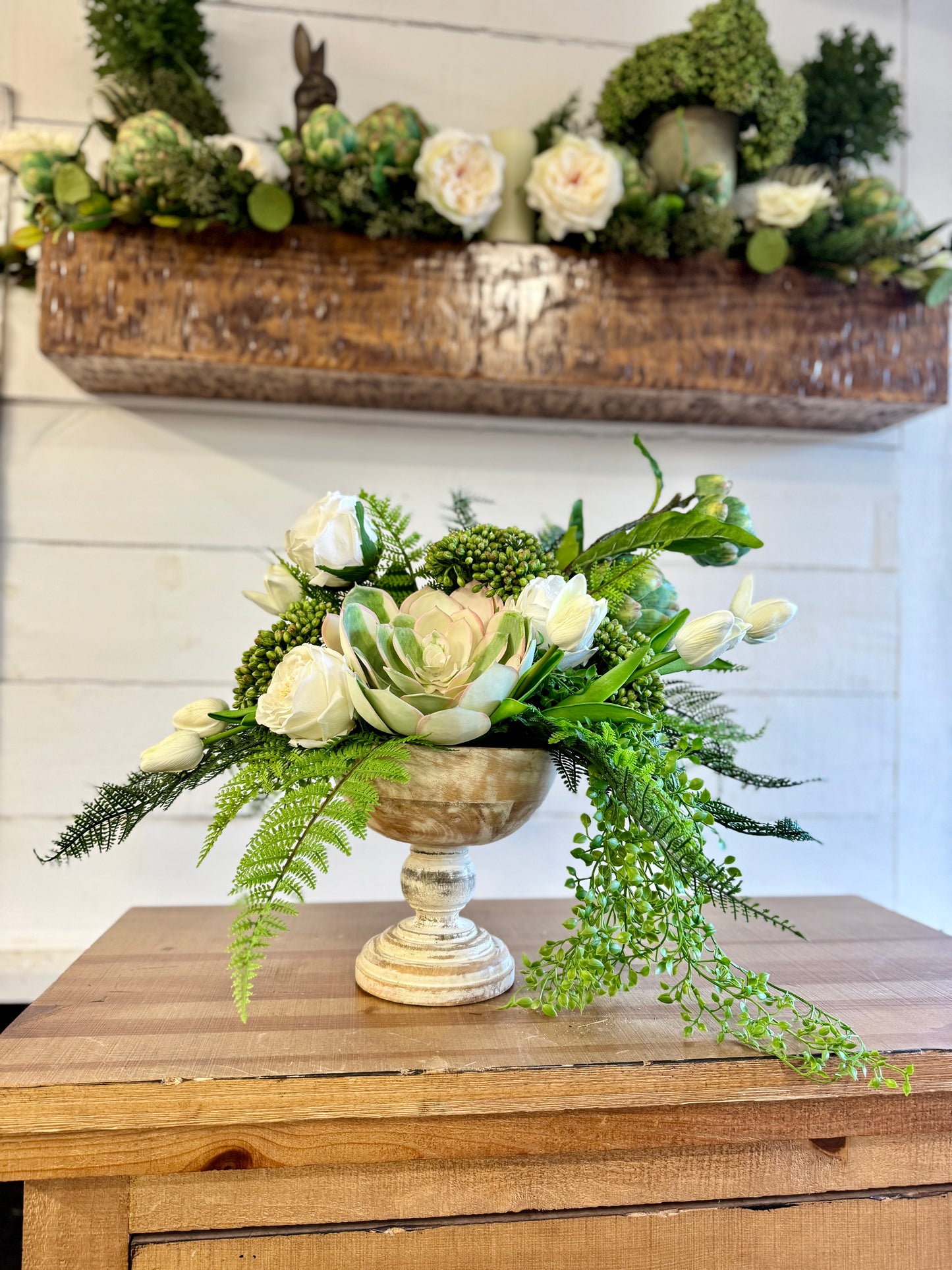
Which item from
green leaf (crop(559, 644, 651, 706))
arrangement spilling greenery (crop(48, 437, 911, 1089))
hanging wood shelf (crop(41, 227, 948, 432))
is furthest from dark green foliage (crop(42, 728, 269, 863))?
hanging wood shelf (crop(41, 227, 948, 432))

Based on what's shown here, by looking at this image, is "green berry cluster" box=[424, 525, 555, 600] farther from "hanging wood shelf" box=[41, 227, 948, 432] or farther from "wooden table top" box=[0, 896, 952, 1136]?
"hanging wood shelf" box=[41, 227, 948, 432]

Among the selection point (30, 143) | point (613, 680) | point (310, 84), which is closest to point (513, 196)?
point (310, 84)

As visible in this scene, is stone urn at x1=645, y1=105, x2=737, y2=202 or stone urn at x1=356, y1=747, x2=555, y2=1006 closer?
stone urn at x1=356, y1=747, x2=555, y2=1006

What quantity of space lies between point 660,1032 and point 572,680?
24 cm

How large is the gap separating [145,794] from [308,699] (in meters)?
0.18

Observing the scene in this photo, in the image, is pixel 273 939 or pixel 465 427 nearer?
pixel 273 939

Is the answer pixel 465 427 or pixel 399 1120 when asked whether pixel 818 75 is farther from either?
pixel 399 1120

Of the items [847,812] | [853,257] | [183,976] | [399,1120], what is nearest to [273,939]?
[183,976]

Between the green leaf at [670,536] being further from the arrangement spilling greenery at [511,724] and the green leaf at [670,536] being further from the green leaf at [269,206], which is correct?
the green leaf at [269,206]

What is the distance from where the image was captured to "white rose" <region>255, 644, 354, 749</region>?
55 cm

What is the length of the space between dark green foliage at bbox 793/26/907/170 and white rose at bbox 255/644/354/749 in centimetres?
107

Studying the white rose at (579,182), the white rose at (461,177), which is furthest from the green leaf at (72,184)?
the white rose at (579,182)

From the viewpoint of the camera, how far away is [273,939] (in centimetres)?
82

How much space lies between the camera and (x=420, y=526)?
129 centimetres
